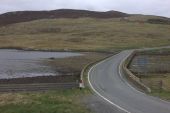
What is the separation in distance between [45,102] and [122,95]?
8.62 metres

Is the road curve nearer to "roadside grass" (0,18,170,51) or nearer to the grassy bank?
the grassy bank

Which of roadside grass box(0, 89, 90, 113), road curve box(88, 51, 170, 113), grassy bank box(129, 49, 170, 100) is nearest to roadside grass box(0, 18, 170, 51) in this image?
grassy bank box(129, 49, 170, 100)

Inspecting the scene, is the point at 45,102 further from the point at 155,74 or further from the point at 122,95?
the point at 155,74

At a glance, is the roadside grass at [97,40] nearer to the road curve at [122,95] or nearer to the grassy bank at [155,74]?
the grassy bank at [155,74]

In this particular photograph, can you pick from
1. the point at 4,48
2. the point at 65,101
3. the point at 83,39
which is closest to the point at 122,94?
the point at 65,101

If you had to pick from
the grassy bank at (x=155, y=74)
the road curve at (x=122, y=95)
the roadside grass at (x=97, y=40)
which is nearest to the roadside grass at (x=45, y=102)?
the road curve at (x=122, y=95)

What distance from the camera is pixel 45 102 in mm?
35594

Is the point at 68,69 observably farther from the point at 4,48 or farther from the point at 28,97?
the point at 4,48

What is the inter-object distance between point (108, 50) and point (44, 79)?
2798 inches

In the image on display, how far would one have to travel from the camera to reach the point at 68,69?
8069cm

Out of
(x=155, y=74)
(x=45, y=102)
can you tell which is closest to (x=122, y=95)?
(x=45, y=102)

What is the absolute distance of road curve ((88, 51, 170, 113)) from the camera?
3334 centimetres

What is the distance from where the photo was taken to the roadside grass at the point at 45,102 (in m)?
32.0

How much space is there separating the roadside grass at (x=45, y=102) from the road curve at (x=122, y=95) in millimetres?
2618
